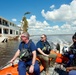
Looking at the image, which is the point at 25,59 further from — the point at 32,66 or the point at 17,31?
the point at 17,31

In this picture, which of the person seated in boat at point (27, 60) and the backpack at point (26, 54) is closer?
the person seated in boat at point (27, 60)

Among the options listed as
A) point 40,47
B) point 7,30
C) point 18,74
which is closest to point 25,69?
point 18,74

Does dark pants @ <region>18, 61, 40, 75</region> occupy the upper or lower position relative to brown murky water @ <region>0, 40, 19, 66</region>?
upper

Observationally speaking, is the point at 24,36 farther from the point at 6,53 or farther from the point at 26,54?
the point at 6,53

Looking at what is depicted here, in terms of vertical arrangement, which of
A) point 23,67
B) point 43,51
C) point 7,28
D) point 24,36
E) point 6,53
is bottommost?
point 6,53

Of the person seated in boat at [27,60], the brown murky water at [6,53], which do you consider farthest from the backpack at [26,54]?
the brown murky water at [6,53]

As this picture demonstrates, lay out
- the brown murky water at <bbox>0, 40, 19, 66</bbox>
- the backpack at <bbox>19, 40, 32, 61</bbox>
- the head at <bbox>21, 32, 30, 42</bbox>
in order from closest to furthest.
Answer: the head at <bbox>21, 32, 30, 42</bbox> < the backpack at <bbox>19, 40, 32, 61</bbox> < the brown murky water at <bbox>0, 40, 19, 66</bbox>

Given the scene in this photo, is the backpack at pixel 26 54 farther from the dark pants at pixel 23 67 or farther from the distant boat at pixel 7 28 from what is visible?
the distant boat at pixel 7 28

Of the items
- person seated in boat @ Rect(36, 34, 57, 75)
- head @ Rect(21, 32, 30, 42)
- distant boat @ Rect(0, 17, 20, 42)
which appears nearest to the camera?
head @ Rect(21, 32, 30, 42)

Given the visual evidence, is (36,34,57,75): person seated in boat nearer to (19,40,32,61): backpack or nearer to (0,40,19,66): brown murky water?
(19,40,32,61): backpack

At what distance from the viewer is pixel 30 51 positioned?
5645 mm

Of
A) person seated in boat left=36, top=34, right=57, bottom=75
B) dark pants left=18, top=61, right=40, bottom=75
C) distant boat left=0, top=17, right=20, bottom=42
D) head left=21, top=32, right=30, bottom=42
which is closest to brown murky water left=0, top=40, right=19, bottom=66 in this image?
person seated in boat left=36, top=34, right=57, bottom=75

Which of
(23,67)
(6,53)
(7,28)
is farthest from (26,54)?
(7,28)

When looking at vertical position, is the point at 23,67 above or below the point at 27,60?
below
